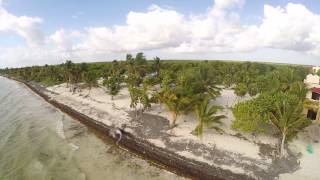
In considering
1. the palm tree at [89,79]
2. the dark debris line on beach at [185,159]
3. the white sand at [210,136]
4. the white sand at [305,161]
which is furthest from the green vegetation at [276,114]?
the palm tree at [89,79]

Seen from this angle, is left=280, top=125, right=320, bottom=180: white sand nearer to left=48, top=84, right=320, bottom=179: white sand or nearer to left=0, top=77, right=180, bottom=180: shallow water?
left=48, top=84, right=320, bottom=179: white sand

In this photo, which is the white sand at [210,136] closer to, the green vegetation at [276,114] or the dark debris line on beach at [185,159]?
the dark debris line on beach at [185,159]

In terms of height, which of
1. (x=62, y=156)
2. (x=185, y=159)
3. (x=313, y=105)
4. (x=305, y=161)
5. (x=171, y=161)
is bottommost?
(x=62, y=156)

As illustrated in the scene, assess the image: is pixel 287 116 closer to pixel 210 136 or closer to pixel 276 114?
pixel 276 114

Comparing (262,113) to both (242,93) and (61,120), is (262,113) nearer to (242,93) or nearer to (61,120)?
(242,93)

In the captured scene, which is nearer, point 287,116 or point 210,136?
point 287,116

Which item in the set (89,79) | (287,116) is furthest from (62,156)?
(89,79)

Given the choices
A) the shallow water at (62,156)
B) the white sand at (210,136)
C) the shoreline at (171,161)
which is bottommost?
the shallow water at (62,156)

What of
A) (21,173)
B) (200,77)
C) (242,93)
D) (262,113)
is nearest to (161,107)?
(200,77)
